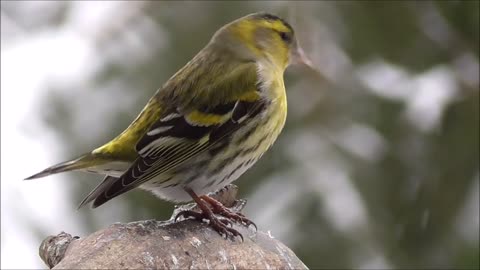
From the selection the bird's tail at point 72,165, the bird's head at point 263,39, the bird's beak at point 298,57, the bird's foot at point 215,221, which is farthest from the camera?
the bird's beak at point 298,57

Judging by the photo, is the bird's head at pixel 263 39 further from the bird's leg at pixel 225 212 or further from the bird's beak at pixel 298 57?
the bird's leg at pixel 225 212

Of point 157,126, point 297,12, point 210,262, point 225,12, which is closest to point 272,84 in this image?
point 157,126

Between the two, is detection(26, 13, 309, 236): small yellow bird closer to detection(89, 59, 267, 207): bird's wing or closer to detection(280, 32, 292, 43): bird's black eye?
detection(89, 59, 267, 207): bird's wing

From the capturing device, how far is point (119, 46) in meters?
3.87

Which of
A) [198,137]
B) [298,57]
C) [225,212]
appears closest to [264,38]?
Answer: [298,57]

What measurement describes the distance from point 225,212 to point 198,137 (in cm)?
19

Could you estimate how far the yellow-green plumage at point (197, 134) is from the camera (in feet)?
7.75

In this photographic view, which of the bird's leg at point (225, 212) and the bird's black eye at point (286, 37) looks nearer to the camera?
the bird's leg at point (225, 212)

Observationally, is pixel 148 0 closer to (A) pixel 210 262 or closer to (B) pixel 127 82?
(B) pixel 127 82

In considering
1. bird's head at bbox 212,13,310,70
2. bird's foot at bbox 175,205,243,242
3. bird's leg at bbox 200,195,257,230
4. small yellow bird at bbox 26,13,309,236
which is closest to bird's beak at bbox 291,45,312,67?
bird's head at bbox 212,13,310,70

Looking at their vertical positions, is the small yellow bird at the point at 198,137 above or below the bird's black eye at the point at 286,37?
below

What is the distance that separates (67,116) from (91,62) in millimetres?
217

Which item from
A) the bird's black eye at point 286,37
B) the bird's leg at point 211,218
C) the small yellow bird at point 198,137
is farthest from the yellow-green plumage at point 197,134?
the bird's black eye at point 286,37

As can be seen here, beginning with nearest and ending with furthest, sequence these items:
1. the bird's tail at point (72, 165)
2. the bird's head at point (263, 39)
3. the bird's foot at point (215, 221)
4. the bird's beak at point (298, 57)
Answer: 1. the bird's foot at point (215, 221)
2. the bird's tail at point (72, 165)
3. the bird's head at point (263, 39)
4. the bird's beak at point (298, 57)
